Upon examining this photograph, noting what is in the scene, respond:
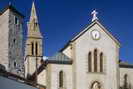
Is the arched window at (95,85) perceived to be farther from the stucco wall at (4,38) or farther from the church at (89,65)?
the stucco wall at (4,38)

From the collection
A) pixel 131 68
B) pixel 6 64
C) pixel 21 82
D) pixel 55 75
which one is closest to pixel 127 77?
pixel 131 68

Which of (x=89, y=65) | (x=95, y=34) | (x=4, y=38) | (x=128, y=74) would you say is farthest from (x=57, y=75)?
(x=4, y=38)

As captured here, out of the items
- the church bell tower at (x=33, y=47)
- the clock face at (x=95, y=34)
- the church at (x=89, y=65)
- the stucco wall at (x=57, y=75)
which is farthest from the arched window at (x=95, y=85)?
the church bell tower at (x=33, y=47)

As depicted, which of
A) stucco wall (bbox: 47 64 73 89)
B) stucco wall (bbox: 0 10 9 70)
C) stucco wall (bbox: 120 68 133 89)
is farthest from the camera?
stucco wall (bbox: 0 10 9 70)

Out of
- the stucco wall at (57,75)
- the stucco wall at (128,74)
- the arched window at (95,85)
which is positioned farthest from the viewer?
the stucco wall at (128,74)

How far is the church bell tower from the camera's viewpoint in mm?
64875

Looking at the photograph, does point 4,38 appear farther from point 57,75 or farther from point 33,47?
point 57,75

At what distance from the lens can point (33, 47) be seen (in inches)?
2660

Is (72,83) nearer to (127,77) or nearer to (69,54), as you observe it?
(69,54)

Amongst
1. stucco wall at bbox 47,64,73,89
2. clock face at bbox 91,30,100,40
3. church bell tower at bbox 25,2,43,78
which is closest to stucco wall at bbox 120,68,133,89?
clock face at bbox 91,30,100,40

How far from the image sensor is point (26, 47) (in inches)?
2655

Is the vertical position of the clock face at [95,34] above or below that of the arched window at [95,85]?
above

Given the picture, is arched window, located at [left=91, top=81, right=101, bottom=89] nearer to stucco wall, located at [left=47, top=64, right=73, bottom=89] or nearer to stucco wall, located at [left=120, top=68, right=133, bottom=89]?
stucco wall, located at [left=47, top=64, right=73, bottom=89]

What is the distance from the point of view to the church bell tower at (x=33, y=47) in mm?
64875
